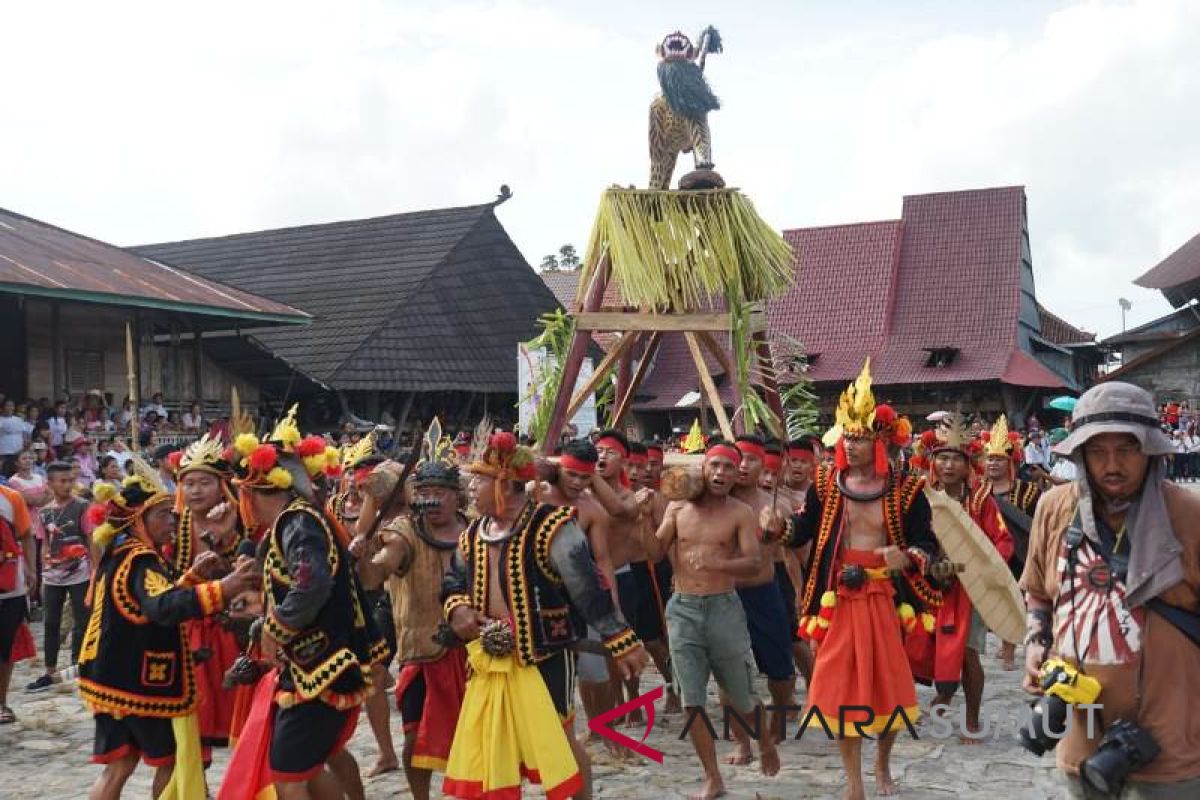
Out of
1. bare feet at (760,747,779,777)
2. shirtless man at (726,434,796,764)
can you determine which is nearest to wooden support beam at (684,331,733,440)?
shirtless man at (726,434,796,764)

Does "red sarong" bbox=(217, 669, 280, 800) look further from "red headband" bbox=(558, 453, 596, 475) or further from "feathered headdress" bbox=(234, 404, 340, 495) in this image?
"red headband" bbox=(558, 453, 596, 475)

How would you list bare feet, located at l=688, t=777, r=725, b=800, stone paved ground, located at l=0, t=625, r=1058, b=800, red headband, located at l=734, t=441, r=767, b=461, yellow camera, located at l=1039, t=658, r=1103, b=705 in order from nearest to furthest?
1. yellow camera, located at l=1039, t=658, r=1103, b=705
2. bare feet, located at l=688, t=777, r=725, b=800
3. stone paved ground, located at l=0, t=625, r=1058, b=800
4. red headband, located at l=734, t=441, r=767, b=461

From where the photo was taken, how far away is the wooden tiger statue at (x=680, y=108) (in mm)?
10656

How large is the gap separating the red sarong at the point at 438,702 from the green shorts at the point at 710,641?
1273 millimetres

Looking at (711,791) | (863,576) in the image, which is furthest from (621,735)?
(863,576)

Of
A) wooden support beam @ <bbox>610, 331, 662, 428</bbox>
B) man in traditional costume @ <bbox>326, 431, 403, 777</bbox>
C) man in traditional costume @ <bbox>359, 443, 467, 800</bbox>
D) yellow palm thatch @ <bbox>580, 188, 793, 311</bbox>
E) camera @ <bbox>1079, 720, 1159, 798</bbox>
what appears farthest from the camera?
wooden support beam @ <bbox>610, 331, 662, 428</bbox>

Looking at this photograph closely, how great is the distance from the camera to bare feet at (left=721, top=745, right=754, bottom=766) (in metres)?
7.14

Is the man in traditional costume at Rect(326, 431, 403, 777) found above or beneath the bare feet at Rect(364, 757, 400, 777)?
above

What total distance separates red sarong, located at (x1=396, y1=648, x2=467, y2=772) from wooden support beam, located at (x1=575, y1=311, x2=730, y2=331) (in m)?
4.80

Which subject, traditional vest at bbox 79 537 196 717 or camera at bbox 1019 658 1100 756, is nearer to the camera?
camera at bbox 1019 658 1100 756

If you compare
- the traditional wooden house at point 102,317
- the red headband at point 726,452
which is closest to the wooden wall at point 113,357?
the traditional wooden house at point 102,317

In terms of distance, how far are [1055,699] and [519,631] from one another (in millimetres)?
2331

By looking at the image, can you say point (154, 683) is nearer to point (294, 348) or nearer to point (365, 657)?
point (365, 657)

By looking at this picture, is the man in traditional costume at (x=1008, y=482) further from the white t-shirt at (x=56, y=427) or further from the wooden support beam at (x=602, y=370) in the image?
the white t-shirt at (x=56, y=427)
